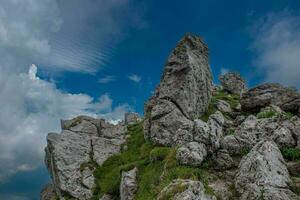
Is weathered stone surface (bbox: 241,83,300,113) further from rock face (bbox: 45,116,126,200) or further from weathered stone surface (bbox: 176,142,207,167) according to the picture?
weathered stone surface (bbox: 176,142,207,167)

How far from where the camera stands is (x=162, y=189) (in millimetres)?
29344

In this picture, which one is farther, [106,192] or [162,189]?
[106,192]

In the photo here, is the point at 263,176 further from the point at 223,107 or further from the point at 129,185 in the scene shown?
the point at 223,107

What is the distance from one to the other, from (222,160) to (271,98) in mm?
26223

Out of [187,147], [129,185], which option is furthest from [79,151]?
[187,147]

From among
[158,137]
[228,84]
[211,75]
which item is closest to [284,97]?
[211,75]

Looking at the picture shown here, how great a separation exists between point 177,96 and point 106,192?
1765 cm

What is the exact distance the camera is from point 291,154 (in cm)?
3341

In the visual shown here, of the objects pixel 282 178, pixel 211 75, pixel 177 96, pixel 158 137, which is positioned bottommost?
pixel 282 178

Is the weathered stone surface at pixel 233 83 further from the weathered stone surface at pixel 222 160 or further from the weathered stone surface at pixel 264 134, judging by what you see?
the weathered stone surface at pixel 222 160

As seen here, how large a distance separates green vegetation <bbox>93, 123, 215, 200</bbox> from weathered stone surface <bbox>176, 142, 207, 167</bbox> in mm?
541

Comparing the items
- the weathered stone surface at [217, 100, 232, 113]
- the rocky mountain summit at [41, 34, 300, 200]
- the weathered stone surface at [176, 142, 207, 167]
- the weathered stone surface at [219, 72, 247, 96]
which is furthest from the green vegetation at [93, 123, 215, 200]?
the weathered stone surface at [219, 72, 247, 96]

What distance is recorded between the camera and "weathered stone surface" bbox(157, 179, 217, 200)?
83.7 ft

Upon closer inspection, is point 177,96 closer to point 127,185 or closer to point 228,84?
point 127,185
